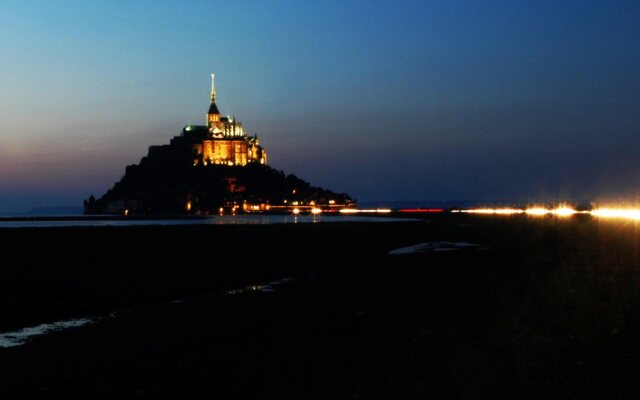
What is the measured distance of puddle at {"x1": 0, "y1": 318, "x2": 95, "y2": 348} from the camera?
628 inches

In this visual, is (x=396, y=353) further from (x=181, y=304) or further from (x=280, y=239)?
(x=280, y=239)

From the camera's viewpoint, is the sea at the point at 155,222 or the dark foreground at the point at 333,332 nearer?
the dark foreground at the point at 333,332

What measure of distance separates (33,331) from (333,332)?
7.68 metres

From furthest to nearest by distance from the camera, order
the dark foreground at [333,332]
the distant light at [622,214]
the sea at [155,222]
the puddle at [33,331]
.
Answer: the sea at [155,222]
the distant light at [622,214]
the puddle at [33,331]
the dark foreground at [333,332]

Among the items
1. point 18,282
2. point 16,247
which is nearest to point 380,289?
point 18,282

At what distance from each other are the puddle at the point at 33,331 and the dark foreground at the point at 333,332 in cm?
48

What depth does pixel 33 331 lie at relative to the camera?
17406 mm

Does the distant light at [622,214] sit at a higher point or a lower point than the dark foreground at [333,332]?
higher

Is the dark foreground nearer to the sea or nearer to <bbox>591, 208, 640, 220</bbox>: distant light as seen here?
<bbox>591, 208, 640, 220</bbox>: distant light

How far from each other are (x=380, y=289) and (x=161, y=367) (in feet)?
43.6

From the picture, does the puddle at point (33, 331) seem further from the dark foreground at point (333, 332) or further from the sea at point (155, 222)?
the sea at point (155, 222)

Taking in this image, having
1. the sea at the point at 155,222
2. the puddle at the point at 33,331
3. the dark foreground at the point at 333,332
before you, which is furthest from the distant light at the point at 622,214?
the puddle at the point at 33,331

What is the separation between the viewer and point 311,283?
92.4ft

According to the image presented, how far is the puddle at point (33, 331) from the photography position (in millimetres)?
15953
